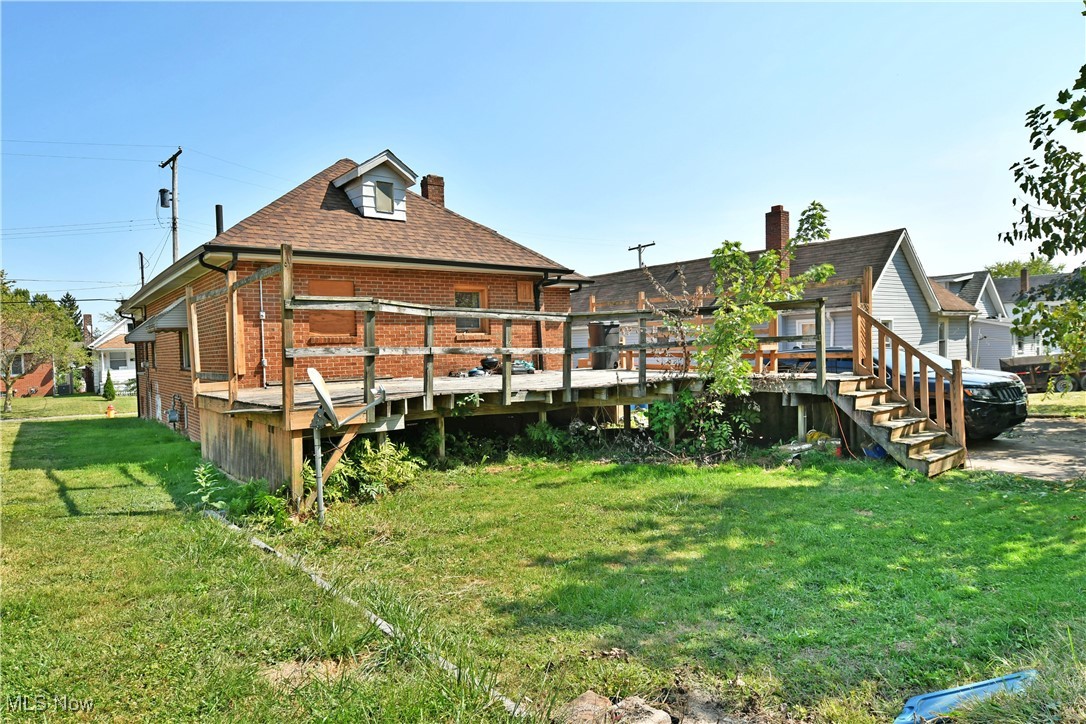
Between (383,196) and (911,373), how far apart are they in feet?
33.9

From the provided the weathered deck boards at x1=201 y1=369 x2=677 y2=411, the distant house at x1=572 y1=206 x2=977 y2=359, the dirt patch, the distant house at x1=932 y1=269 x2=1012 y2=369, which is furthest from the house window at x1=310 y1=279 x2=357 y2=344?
the distant house at x1=932 y1=269 x2=1012 y2=369

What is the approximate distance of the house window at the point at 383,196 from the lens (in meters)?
13.5

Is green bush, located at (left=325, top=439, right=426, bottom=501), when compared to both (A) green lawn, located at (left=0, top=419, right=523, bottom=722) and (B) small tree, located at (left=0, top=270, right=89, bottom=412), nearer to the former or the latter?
(A) green lawn, located at (left=0, top=419, right=523, bottom=722)

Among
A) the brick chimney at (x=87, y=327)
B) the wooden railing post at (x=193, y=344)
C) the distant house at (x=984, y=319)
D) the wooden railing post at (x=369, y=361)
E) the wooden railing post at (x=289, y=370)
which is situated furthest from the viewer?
the brick chimney at (x=87, y=327)

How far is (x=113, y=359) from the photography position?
146 feet

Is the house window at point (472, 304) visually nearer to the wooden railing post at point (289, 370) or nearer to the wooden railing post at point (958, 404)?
the wooden railing post at point (289, 370)

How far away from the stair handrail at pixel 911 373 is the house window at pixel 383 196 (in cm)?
918

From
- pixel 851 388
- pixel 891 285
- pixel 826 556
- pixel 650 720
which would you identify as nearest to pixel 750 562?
pixel 826 556

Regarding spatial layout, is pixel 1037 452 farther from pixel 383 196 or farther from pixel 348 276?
pixel 383 196

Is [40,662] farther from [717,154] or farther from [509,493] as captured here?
[717,154]

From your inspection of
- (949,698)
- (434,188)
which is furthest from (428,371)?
(434,188)

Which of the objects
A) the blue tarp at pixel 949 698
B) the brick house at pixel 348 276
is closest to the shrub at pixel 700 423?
the brick house at pixel 348 276

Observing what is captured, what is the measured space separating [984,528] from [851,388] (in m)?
3.85

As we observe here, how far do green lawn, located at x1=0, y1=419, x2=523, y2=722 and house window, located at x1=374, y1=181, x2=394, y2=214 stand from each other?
26.9 ft
